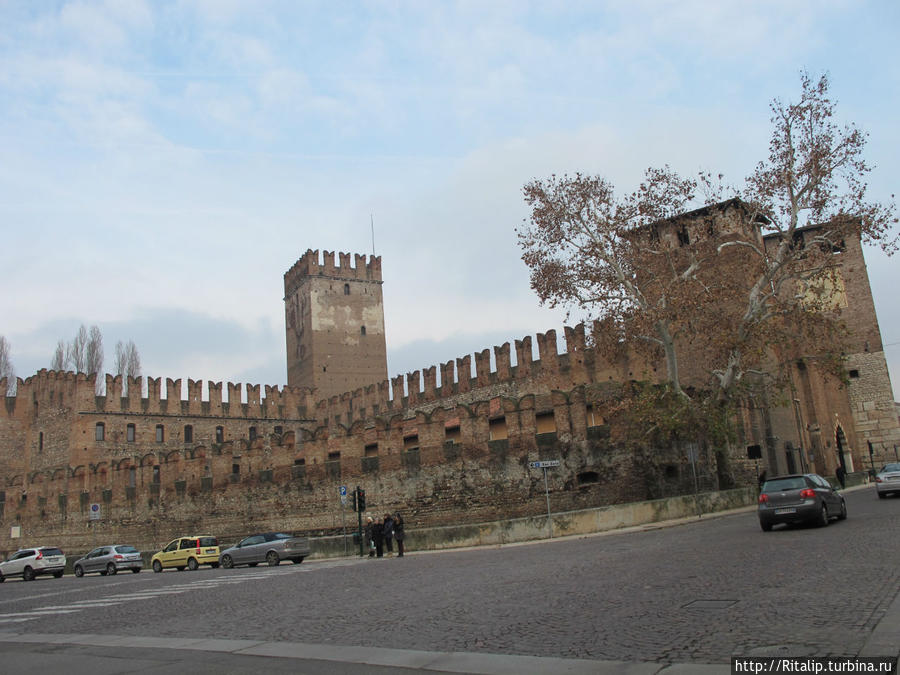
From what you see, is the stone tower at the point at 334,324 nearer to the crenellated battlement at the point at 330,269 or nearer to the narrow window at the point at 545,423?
the crenellated battlement at the point at 330,269

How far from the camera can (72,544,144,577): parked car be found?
24.9 meters

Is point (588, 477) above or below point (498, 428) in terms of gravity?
below

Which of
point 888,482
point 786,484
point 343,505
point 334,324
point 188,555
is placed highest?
point 334,324

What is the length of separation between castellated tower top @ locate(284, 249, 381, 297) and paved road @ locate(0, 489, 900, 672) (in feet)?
163

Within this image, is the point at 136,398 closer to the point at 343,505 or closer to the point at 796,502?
the point at 343,505

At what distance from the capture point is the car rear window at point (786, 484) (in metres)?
14.6

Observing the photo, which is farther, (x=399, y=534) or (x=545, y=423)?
(x=545, y=423)

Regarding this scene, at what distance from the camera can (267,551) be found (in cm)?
2244

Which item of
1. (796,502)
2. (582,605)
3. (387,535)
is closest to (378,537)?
(387,535)

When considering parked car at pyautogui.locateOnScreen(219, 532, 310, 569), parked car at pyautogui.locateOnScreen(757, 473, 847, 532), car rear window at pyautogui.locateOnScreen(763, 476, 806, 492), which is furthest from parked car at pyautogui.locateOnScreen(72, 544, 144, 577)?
car rear window at pyautogui.locateOnScreen(763, 476, 806, 492)

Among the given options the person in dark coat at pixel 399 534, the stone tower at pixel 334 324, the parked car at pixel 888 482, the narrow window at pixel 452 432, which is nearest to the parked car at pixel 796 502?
the parked car at pixel 888 482

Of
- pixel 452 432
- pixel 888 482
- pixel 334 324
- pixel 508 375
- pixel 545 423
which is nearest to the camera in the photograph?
pixel 888 482

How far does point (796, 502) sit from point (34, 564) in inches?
969

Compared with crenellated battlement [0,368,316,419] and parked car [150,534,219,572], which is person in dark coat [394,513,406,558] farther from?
crenellated battlement [0,368,316,419]
